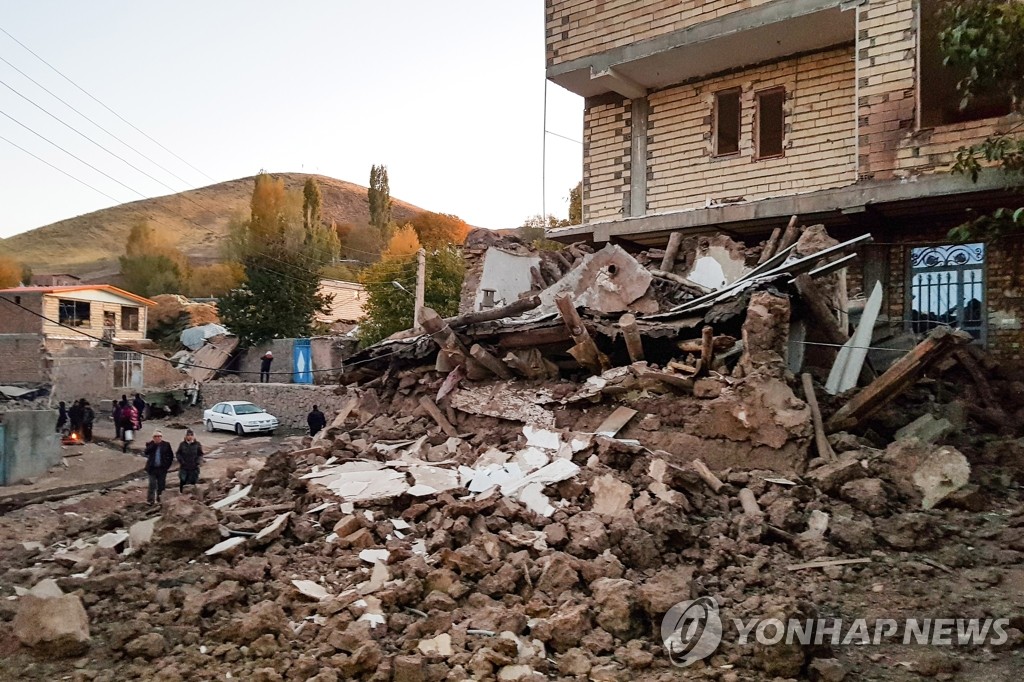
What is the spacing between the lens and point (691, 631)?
5.00 meters

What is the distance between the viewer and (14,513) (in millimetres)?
12742

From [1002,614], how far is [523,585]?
11.8 feet

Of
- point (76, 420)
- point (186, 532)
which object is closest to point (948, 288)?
point (186, 532)

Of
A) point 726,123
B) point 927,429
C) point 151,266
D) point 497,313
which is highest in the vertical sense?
point 151,266

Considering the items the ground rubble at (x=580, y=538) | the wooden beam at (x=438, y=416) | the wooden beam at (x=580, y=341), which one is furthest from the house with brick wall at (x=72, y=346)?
the wooden beam at (x=580, y=341)

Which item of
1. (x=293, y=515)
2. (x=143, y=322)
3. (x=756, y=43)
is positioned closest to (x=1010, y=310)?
(x=756, y=43)

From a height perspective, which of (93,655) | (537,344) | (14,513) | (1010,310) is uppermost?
(1010,310)

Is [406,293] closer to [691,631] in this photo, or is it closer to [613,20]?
[613,20]

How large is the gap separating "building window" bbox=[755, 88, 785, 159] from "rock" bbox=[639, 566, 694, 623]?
9.48 meters

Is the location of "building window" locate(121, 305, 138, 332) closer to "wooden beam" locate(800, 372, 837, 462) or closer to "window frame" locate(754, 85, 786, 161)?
"window frame" locate(754, 85, 786, 161)

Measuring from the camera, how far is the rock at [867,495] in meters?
6.42

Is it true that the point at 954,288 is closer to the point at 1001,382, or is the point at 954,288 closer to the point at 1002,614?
the point at 1001,382

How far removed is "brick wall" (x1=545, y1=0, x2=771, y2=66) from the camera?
1208 cm

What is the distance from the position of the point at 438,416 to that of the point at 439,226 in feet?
178
